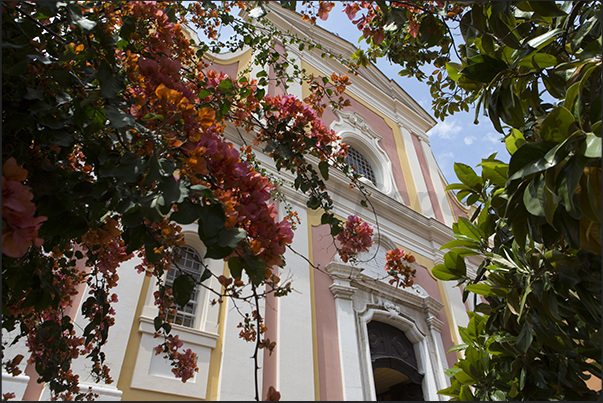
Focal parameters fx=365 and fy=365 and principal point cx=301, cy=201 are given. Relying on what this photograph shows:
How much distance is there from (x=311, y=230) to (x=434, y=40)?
485cm

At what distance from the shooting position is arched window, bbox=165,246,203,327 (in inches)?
186

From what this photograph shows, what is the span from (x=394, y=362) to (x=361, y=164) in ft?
16.5

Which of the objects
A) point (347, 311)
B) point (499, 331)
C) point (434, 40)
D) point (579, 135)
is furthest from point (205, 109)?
point (347, 311)

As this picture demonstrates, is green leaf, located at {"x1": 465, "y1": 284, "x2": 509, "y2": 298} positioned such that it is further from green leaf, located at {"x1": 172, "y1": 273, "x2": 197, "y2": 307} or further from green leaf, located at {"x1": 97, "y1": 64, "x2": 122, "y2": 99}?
green leaf, located at {"x1": 97, "y1": 64, "x2": 122, "y2": 99}

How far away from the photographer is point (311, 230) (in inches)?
268

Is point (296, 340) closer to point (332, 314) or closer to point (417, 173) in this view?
point (332, 314)

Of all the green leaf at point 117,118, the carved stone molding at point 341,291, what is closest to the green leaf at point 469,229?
the green leaf at point 117,118

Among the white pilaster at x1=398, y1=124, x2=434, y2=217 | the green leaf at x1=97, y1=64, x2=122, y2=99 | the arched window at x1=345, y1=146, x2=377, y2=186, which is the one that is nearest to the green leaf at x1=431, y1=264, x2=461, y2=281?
the green leaf at x1=97, y1=64, x2=122, y2=99

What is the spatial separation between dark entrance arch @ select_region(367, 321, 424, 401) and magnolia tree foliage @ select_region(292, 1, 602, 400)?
12.9 ft

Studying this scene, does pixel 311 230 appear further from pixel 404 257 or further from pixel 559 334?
pixel 559 334

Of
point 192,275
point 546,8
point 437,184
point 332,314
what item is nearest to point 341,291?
point 332,314

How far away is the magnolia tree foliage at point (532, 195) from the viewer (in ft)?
3.88

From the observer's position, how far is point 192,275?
4.92 metres

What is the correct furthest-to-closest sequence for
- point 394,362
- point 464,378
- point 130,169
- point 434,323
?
point 434,323
point 394,362
point 464,378
point 130,169
